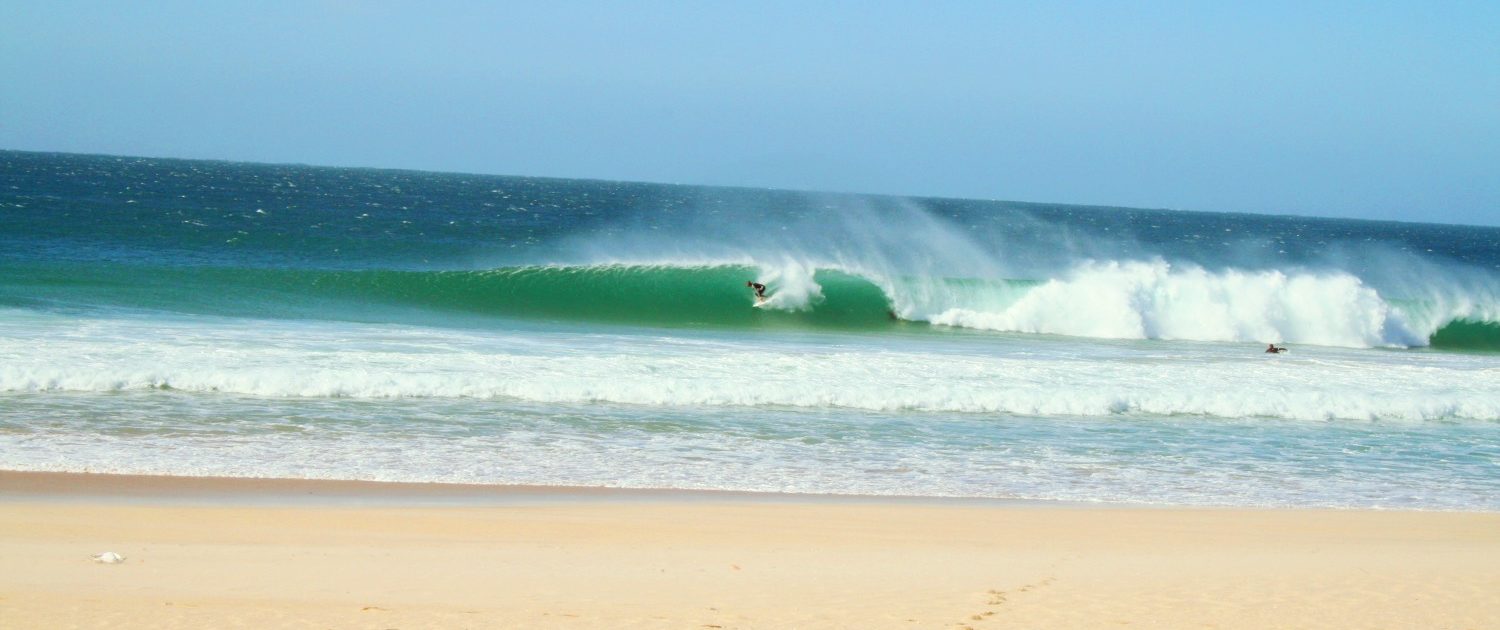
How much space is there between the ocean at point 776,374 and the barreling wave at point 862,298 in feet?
0.22

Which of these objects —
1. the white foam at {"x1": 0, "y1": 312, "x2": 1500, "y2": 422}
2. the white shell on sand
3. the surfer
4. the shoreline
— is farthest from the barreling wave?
the white shell on sand

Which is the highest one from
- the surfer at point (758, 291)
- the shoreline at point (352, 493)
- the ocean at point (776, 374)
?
the surfer at point (758, 291)

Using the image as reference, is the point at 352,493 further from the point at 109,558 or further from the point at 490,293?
the point at 490,293

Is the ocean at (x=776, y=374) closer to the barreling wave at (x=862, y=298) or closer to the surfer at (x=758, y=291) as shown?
the barreling wave at (x=862, y=298)

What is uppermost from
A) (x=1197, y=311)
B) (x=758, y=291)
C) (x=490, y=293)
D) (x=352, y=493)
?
(x=1197, y=311)

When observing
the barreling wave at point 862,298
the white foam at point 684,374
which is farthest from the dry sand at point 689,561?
the barreling wave at point 862,298

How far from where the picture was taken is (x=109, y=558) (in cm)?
576

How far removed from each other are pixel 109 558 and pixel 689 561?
2.61 meters

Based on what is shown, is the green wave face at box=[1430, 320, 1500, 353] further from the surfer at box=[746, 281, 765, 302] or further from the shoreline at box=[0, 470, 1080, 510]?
the shoreline at box=[0, 470, 1080, 510]

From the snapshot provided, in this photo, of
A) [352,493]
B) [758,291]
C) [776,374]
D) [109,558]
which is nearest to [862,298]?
[758,291]

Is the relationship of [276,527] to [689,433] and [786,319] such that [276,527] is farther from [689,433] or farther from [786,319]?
[786,319]

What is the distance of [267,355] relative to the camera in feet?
41.3

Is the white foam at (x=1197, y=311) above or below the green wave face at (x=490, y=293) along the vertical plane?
above

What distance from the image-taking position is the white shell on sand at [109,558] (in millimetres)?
5727
